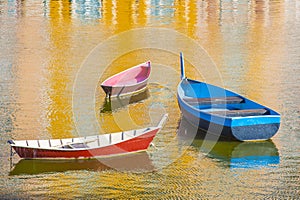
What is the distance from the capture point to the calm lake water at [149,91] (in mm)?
15930

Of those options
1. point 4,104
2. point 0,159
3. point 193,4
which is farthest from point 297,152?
point 193,4

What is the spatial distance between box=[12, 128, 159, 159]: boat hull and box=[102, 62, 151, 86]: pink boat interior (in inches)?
265

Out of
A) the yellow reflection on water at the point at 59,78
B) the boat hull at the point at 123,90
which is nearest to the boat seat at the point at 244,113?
the yellow reflection on water at the point at 59,78

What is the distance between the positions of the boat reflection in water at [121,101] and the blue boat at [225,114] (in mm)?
2325

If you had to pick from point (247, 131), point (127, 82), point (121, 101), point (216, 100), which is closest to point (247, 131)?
point (247, 131)

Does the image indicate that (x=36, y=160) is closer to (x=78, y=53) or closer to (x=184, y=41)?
(x=78, y=53)

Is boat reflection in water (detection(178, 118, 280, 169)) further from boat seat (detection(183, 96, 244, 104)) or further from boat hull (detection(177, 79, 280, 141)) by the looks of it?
boat seat (detection(183, 96, 244, 104))

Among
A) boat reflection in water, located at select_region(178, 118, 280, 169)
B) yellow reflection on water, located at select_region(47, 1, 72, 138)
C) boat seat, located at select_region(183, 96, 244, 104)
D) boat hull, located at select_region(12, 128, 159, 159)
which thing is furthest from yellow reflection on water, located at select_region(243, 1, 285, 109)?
boat hull, located at select_region(12, 128, 159, 159)

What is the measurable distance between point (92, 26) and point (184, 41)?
24.1ft

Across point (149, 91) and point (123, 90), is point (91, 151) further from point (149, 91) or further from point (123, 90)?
point (149, 91)

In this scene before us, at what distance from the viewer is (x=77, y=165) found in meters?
16.8

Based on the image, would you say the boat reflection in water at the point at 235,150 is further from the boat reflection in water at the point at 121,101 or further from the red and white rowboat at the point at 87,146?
the boat reflection in water at the point at 121,101

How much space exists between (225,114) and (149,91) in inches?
239

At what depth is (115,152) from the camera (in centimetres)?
1711
